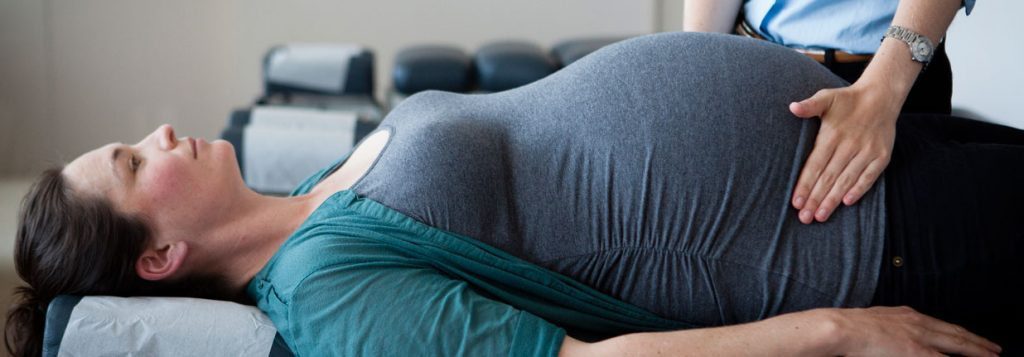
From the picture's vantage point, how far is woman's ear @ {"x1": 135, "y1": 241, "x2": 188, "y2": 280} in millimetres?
1241

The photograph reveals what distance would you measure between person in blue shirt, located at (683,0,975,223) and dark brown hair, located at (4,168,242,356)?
84 centimetres

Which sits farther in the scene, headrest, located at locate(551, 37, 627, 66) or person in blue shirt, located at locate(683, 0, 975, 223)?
headrest, located at locate(551, 37, 627, 66)

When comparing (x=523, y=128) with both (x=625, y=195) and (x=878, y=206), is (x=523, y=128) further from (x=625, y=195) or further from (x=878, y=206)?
(x=878, y=206)

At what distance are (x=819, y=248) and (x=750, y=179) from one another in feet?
0.37

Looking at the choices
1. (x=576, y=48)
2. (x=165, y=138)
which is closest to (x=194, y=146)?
(x=165, y=138)

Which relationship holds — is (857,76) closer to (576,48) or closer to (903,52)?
(903,52)

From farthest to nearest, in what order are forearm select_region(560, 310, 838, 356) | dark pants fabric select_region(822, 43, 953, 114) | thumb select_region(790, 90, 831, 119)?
dark pants fabric select_region(822, 43, 953, 114) < thumb select_region(790, 90, 831, 119) < forearm select_region(560, 310, 838, 356)

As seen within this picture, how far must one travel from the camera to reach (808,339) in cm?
101

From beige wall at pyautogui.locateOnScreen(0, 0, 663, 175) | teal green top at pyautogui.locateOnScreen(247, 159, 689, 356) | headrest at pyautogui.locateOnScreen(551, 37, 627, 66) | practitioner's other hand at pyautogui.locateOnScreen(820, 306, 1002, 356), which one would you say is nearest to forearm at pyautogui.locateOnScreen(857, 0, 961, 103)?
practitioner's other hand at pyautogui.locateOnScreen(820, 306, 1002, 356)

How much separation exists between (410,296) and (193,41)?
10.2 ft

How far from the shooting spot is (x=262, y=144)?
220 centimetres

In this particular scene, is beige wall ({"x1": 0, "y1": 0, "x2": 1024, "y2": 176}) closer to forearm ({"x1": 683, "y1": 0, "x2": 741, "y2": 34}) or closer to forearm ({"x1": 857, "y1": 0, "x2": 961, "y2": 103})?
forearm ({"x1": 683, "y1": 0, "x2": 741, "y2": 34})

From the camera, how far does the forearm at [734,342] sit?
992mm

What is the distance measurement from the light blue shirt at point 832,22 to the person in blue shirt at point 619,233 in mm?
146
